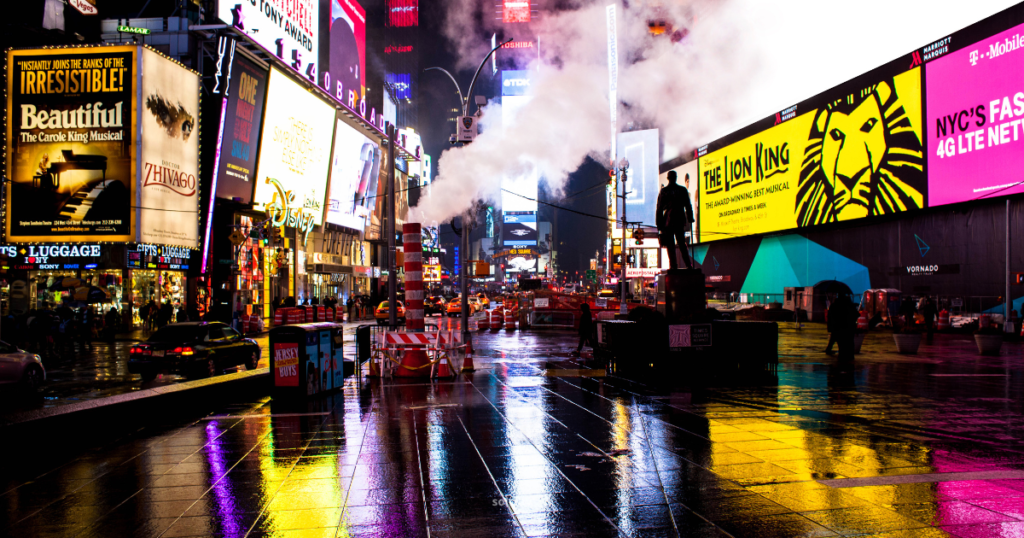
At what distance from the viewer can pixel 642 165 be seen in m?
94.9

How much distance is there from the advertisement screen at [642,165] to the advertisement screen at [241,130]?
2294 inches

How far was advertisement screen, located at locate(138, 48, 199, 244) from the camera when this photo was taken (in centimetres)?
3294

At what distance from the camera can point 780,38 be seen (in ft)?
162

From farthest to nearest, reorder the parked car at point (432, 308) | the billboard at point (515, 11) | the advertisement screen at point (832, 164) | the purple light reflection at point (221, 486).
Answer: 1. the billboard at point (515, 11)
2. the parked car at point (432, 308)
3. the advertisement screen at point (832, 164)
4. the purple light reflection at point (221, 486)

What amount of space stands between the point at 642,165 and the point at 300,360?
87667mm

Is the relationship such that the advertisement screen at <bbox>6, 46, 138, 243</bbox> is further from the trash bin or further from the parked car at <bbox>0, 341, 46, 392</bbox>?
the trash bin

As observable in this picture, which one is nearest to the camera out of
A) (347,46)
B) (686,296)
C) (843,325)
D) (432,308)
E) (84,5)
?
(686,296)

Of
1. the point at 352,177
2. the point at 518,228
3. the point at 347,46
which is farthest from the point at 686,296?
the point at 518,228

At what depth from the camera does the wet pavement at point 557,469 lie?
5129 millimetres

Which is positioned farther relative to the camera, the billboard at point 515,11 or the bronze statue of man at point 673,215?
the billboard at point 515,11

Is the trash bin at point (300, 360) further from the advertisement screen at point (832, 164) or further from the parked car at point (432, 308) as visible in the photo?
the parked car at point (432, 308)

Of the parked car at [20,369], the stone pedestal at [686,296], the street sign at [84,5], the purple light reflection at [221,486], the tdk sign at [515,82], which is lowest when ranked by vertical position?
the purple light reflection at [221,486]

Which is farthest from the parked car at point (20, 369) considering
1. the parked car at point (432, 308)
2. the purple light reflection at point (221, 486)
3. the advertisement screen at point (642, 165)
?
the advertisement screen at point (642, 165)

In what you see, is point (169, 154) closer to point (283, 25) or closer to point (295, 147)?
point (295, 147)
